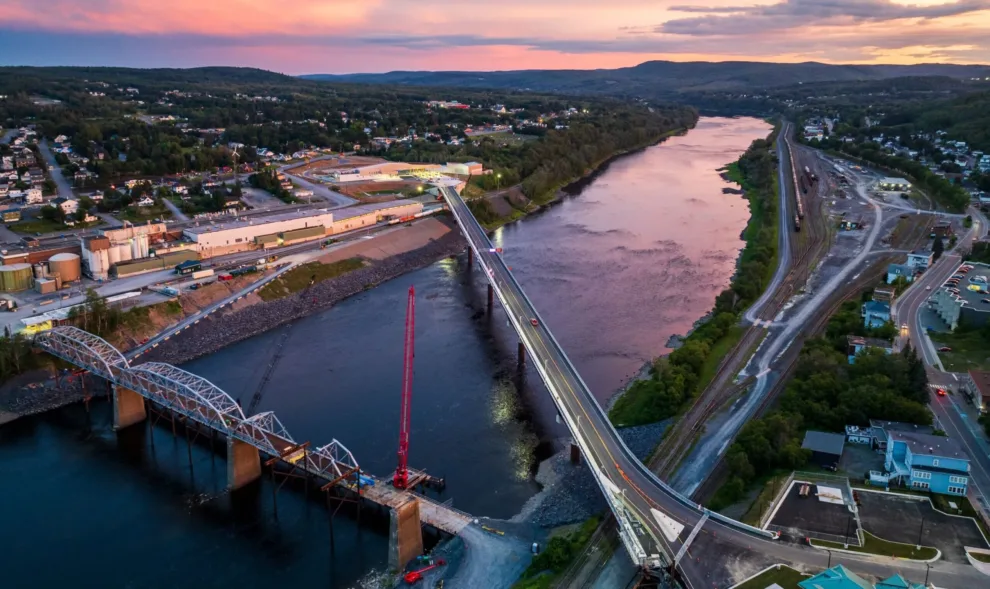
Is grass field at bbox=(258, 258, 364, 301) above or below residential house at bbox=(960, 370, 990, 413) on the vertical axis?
below

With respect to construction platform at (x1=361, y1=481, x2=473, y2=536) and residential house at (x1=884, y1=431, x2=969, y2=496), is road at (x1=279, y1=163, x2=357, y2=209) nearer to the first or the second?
construction platform at (x1=361, y1=481, x2=473, y2=536)

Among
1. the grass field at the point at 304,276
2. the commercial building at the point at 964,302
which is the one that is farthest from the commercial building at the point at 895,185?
the grass field at the point at 304,276

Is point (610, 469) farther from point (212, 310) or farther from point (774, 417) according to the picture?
point (212, 310)

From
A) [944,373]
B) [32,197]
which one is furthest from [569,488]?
[32,197]

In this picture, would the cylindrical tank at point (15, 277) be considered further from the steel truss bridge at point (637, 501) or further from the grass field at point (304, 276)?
the steel truss bridge at point (637, 501)

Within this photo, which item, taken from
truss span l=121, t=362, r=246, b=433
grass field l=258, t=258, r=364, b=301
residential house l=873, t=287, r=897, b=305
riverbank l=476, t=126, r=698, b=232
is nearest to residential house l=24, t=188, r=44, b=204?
grass field l=258, t=258, r=364, b=301

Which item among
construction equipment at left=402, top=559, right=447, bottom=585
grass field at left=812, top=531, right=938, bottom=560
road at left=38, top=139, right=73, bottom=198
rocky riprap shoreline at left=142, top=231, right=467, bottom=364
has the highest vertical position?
road at left=38, top=139, right=73, bottom=198

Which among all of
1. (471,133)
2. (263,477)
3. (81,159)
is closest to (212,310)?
(263,477)
